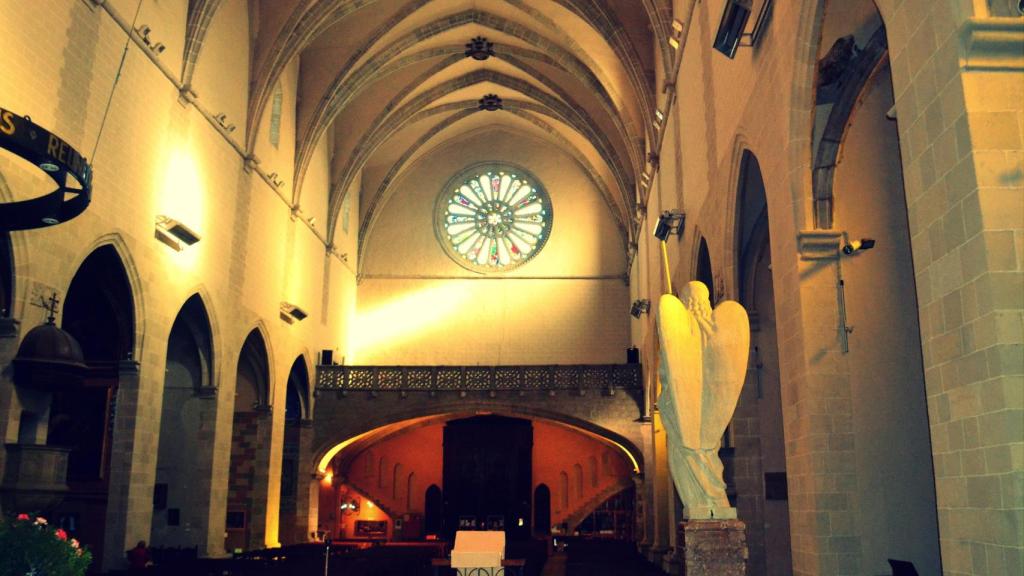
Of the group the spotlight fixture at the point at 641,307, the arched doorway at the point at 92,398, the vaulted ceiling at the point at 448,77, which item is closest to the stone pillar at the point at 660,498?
the spotlight fixture at the point at 641,307

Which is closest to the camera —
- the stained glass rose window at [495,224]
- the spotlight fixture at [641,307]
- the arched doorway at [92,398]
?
the arched doorway at [92,398]

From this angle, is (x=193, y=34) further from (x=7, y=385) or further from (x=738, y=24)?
(x=738, y=24)

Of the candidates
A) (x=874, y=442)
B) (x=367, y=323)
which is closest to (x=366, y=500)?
(x=367, y=323)

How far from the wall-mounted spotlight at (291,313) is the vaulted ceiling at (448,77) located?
2809mm

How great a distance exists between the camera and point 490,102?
96.6ft

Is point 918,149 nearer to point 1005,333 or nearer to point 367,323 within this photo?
point 1005,333

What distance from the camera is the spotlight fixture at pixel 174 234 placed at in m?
16.4

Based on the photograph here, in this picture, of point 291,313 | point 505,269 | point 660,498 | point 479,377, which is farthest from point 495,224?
point 660,498

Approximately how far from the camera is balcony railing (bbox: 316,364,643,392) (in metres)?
26.4

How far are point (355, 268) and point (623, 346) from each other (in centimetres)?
929

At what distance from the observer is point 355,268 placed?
30.7 metres

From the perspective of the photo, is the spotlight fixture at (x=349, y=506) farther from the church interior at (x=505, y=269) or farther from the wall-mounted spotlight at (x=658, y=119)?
the wall-mounted spotlight at (x=658, y=119)

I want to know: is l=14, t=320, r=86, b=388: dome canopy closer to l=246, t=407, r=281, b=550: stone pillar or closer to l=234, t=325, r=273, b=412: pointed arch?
l=234, t=325, r=273, b=412: pointed arch

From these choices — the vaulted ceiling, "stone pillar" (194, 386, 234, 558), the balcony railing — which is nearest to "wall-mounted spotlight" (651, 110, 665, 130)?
the vaulted ceiling
